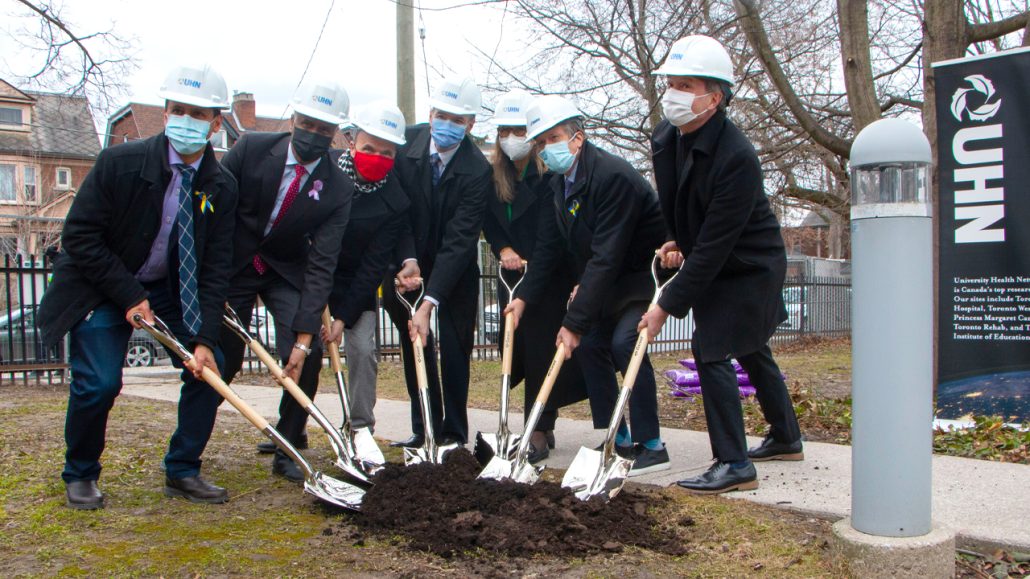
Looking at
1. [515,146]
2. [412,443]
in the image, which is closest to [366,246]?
[515,146]

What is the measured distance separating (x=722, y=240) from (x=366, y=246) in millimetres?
2107

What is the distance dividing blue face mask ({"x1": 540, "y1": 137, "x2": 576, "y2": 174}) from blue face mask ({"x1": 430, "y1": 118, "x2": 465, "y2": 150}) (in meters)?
0.59

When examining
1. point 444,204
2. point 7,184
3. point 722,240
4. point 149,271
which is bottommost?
point 149,271

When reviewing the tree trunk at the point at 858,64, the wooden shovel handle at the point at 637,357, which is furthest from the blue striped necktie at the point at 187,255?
the tree trunk at the point at 858,64

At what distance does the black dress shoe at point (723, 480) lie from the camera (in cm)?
383

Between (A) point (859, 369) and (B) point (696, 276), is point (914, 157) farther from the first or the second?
(B) point (696, 276)

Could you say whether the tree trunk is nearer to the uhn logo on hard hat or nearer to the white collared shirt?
the uhn logo on hard hat

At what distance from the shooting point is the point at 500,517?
10.7ft

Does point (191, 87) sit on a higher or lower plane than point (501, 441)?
higher

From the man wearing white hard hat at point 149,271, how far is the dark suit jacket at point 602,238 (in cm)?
171

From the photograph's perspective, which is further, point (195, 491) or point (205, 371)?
point (195, 491)

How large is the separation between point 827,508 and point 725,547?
→ 26.9 inches

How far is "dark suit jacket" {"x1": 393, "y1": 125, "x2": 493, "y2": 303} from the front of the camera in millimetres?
4785

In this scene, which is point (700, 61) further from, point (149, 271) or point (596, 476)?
point (149, 271)
